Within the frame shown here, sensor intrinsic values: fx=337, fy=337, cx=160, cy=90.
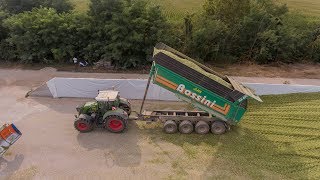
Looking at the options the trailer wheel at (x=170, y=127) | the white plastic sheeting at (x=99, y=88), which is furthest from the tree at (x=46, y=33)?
the trailer wheel at (x=170, y=127)

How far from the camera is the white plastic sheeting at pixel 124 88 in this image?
666 inches

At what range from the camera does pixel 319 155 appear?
41.2 feet

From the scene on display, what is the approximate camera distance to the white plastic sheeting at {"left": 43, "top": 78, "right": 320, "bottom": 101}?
16.9m

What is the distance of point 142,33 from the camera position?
65.6 feet

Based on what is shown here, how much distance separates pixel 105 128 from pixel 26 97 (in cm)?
568

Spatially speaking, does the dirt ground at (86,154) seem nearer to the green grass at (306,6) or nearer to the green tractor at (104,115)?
the green tractor at (104,115)

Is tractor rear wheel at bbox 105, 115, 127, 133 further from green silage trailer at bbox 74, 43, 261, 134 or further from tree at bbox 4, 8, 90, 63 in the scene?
tree at bbox 4, 8, 90, 63

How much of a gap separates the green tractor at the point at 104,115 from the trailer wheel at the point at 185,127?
2302 millimetres

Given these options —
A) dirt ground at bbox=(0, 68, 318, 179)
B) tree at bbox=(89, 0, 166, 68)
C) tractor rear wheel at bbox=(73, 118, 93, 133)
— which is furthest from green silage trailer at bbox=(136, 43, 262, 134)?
tree at bbox=(89, 0, 166, 68)

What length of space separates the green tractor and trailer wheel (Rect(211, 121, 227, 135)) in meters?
3.61

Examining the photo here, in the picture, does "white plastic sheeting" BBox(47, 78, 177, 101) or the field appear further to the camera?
the field

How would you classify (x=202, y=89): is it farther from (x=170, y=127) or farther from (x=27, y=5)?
(x=27, y=5)

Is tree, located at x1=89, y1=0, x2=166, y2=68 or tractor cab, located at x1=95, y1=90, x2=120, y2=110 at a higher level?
tree, located at x1=89, y1=0, x2=166, y2=68

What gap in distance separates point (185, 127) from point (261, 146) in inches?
122
